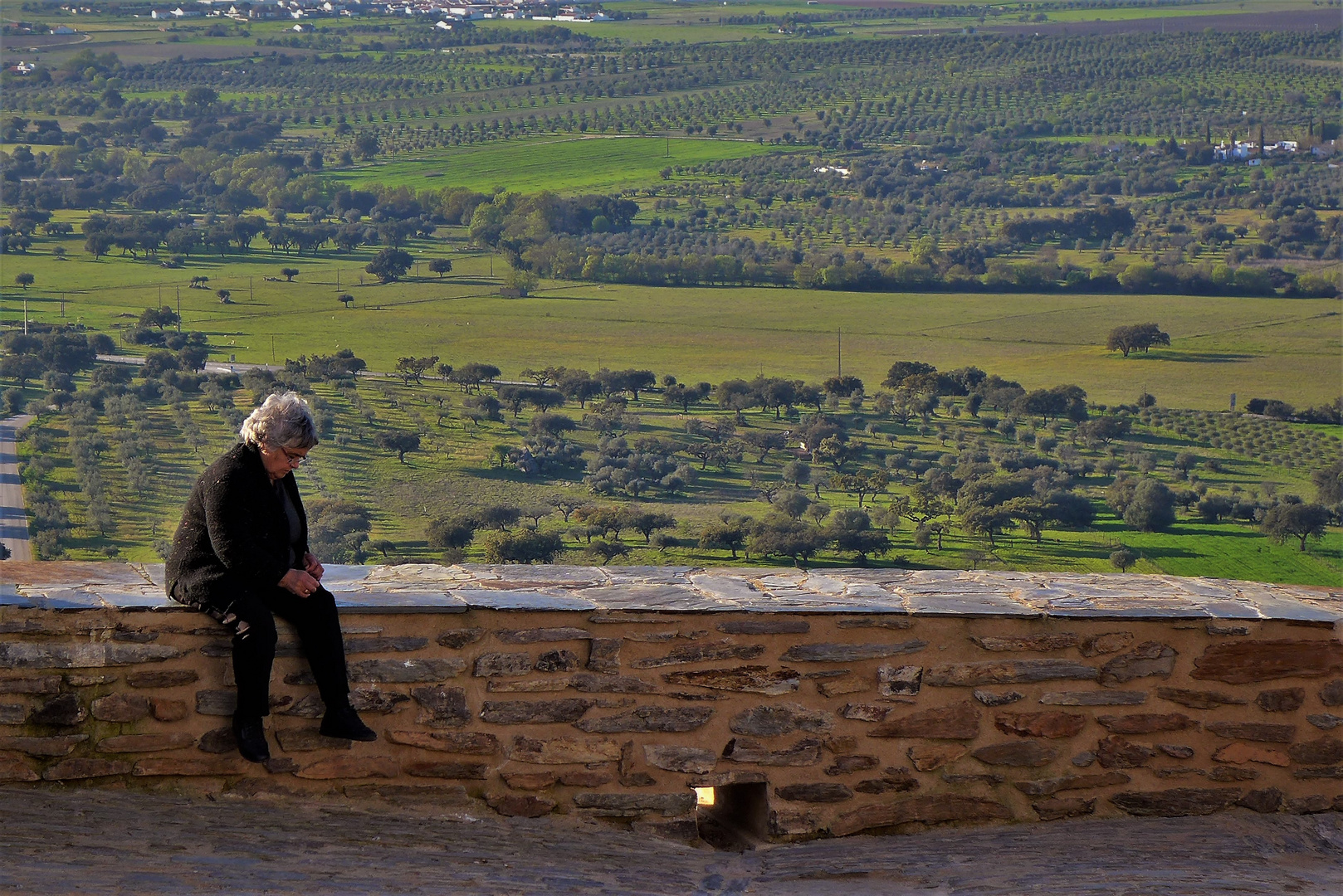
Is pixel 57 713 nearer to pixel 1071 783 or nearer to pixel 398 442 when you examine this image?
pixel 1071 783

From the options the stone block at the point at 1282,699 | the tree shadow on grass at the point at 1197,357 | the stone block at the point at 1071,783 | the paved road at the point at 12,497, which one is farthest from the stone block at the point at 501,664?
the tree shadow on grass at the point at 1197,357

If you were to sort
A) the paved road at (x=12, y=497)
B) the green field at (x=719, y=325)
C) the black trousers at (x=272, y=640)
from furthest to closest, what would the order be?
the green field at (x=719, y=325), the paved road at (x=12, y=497), the black trousers at (x=272, y=640)

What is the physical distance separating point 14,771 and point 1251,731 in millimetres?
3087

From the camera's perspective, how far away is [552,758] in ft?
11.5

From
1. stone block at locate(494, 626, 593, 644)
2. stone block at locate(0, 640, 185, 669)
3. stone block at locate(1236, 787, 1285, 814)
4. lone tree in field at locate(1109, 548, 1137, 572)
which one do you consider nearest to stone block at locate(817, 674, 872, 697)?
stone block at locate(494, 626, 593, 644)

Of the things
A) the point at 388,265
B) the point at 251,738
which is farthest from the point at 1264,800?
the point at 388,265

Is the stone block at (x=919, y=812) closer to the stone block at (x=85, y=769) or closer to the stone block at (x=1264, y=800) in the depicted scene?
the stone block at (x=1264, y=800)

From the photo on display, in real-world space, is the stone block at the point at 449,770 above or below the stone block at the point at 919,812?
above

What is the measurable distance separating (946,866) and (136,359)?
151 feet

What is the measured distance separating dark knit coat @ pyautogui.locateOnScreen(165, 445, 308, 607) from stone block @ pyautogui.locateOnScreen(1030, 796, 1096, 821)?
79.1 inches

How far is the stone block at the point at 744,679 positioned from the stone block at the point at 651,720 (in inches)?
2.7

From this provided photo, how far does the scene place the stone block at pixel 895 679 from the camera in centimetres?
357

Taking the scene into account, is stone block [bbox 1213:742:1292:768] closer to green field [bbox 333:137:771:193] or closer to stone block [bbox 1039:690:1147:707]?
stone block [bbox 1039:690:1147:707]

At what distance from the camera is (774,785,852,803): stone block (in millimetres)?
3582
